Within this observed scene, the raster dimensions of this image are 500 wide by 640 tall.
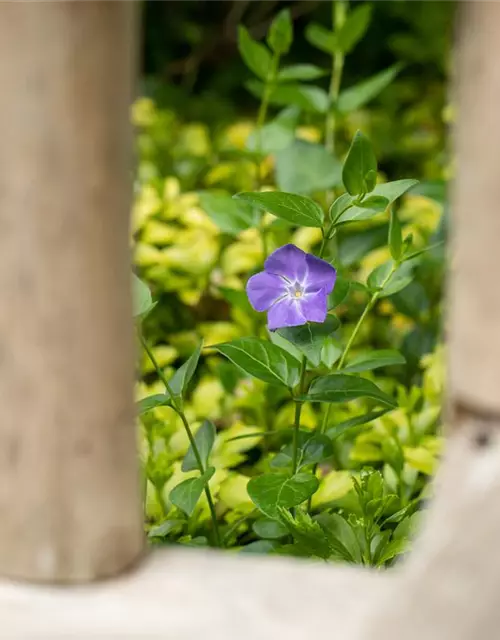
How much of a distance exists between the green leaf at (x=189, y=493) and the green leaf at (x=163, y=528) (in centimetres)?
4

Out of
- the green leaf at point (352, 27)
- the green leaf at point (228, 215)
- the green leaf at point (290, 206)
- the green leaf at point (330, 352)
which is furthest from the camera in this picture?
the green leaf at point (352, 27)

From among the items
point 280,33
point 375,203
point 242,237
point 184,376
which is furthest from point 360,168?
point 242,237

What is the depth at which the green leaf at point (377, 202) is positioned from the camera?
2.21 ft

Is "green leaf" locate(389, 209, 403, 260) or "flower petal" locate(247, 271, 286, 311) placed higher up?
"green leaf" locate(389, 209, 403, 260)

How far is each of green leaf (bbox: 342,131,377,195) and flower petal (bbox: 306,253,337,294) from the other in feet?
0.27

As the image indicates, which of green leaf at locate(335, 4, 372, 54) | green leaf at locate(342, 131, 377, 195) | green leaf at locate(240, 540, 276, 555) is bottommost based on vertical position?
green leaf at locate(240, 540, 276, 555)

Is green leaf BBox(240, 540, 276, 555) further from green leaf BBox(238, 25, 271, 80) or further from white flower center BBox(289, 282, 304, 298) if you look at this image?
green leaf BBox(238, 25, 271, 80)

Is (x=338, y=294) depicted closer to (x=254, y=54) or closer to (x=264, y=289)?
(x=264, y=289)

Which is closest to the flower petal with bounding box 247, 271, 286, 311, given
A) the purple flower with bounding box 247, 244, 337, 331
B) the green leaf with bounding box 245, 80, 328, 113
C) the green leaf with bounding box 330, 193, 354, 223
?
the purple flower with bounding box 247, 244, 337, 331

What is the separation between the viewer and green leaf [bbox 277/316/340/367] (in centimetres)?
70

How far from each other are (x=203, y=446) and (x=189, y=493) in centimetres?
8

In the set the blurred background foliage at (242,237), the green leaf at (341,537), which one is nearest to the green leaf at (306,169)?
the blurred background foliage at (242,237)

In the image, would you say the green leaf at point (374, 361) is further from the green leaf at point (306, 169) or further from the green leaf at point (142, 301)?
the green leaf at point (306, 169)

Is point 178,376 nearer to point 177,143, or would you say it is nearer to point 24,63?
point 24,63
